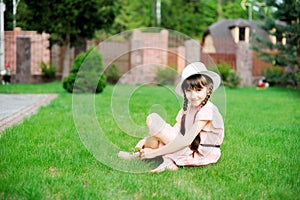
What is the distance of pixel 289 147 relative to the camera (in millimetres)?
4969

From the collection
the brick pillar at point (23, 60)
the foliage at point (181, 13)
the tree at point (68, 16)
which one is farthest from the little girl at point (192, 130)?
the foliage at point (181, 13)

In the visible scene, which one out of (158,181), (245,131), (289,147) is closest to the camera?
(158,181)

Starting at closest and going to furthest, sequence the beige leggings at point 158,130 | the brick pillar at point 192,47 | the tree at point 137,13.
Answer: the beige leggings at point 158,130 < the brick pillar at point 192,47 < the tree at point 137,13

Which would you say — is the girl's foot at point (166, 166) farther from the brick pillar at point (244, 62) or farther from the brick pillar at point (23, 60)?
the brick pillar at point (244, 62)

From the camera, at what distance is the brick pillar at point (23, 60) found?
1811 cm

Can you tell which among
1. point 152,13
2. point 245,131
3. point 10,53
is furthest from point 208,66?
point 152,13

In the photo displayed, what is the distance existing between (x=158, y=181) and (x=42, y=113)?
15.4 ft

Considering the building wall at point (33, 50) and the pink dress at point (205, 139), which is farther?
the building wall at point (33, 50)

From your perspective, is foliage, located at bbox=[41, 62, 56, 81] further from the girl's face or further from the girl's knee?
the girl's face

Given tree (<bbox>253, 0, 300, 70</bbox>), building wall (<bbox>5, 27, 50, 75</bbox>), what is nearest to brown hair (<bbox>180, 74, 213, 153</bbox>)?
tree (<bbox>253, 0, 300, 70</bbox>)

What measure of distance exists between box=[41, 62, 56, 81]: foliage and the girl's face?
663 inches

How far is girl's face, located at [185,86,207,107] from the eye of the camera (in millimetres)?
3836

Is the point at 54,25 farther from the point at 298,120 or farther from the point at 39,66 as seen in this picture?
the point at 298,120

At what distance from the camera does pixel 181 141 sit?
3752mm
